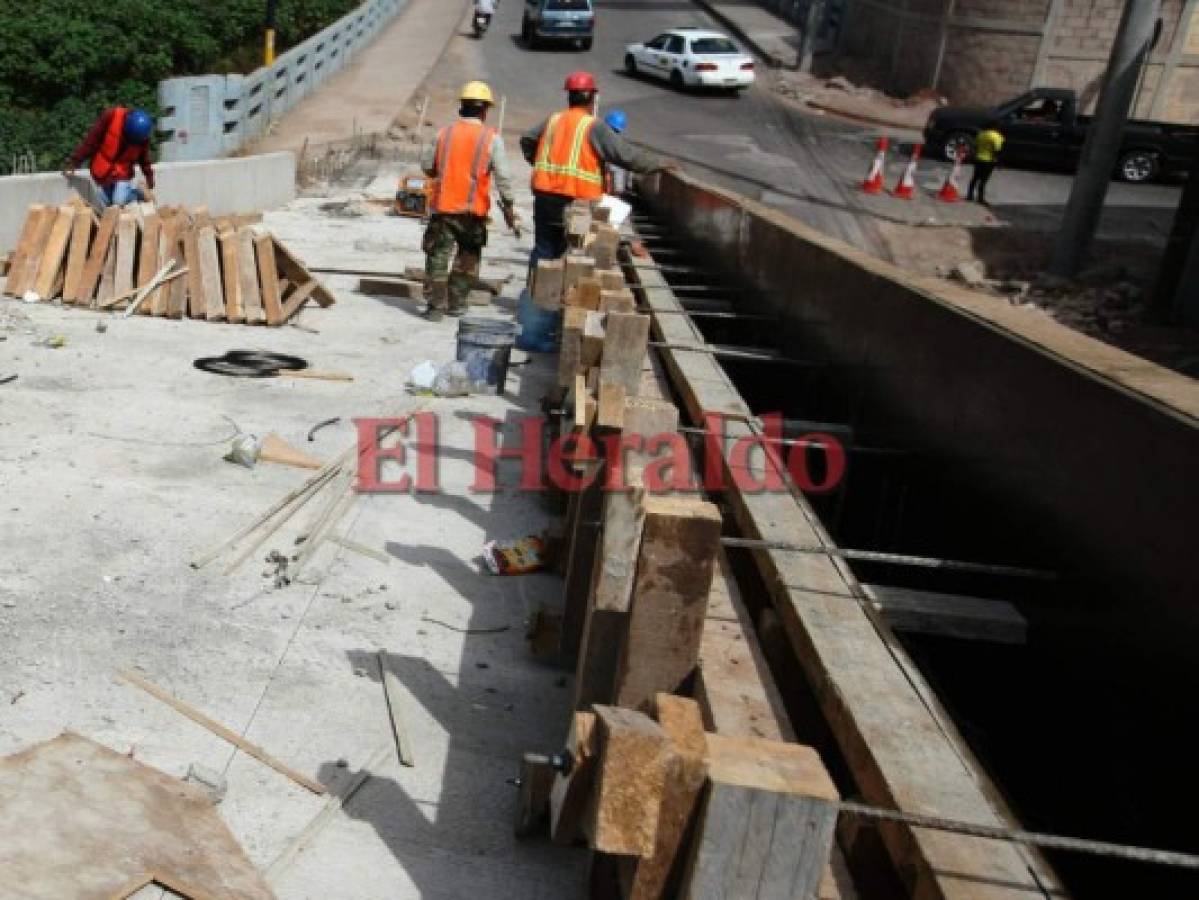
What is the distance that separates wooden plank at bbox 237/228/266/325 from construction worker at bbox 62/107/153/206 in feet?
6.81

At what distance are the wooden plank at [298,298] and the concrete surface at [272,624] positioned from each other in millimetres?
1753

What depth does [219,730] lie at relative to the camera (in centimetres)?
431

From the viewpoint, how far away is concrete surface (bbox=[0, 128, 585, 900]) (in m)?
3.94

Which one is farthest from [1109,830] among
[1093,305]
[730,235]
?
[1093,305]

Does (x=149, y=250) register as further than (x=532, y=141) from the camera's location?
No

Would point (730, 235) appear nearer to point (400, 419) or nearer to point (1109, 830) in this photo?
point (400, 419)

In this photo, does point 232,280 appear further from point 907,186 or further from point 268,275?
point 907,186

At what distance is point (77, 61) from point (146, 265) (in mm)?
7344

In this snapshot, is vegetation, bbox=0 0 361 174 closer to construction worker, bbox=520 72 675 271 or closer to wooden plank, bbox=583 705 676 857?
construction worker, bbox=520 72 675 271

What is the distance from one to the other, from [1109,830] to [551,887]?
74.6 inches

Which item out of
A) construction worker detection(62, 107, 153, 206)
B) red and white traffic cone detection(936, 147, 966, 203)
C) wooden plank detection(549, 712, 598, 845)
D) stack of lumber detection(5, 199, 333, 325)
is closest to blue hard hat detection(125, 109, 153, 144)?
construction worker detection(62, 107, 153, 206)

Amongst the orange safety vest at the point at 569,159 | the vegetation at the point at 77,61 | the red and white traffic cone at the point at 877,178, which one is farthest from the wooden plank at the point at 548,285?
the red and white traffic cone at the point at 877,178

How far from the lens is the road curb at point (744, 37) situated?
134 feet

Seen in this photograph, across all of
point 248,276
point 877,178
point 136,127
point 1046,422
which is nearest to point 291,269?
point 248,276
